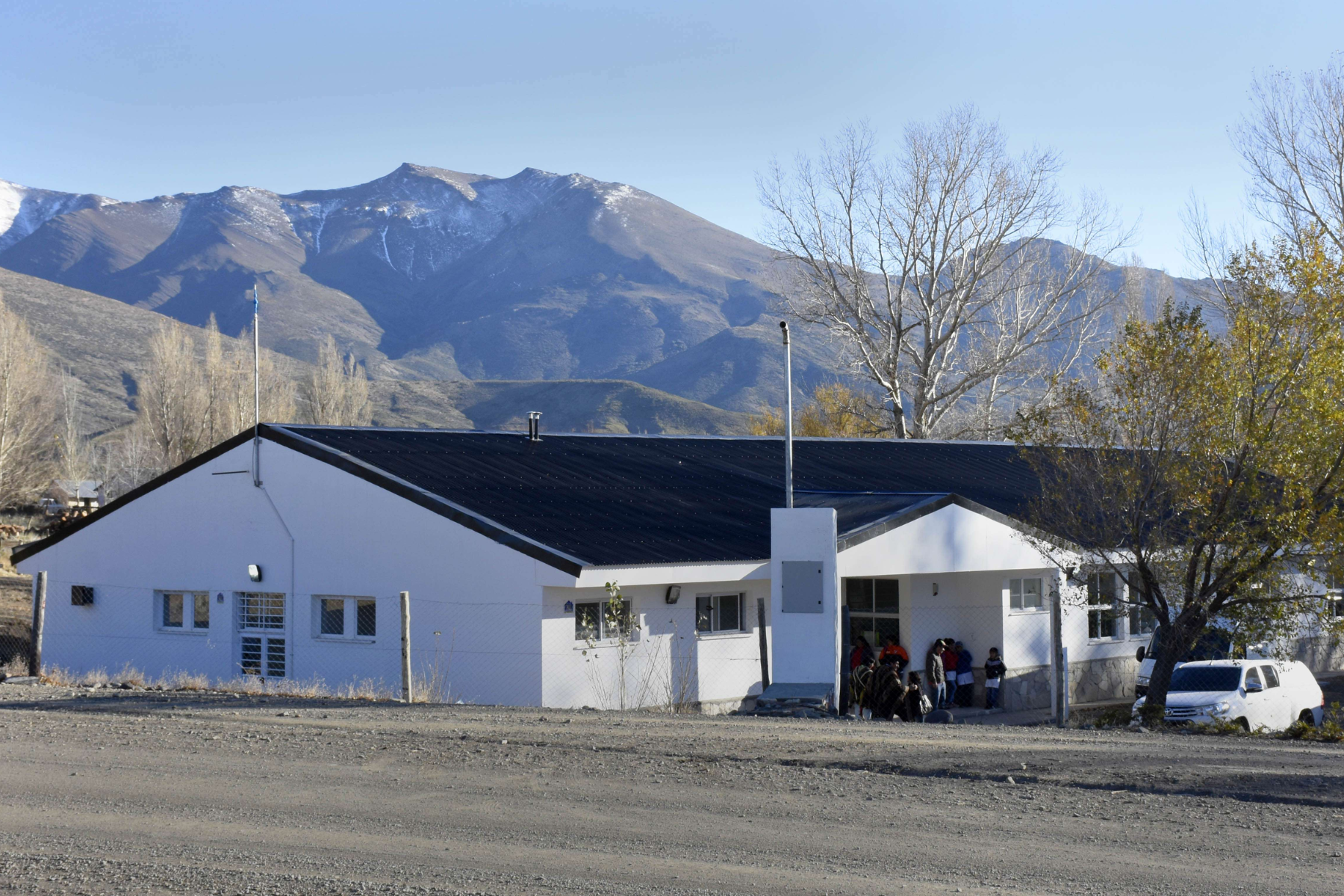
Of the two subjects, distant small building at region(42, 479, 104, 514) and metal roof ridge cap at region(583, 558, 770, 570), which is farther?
distant small building at region(42, 479, 104, 514)

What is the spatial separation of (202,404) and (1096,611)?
46035 mm

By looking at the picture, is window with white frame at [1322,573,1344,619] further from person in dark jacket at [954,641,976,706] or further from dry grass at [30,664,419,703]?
dry grass at [30,664,419,703]

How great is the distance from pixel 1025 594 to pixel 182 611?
587 inches

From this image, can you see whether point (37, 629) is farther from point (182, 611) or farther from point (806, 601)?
point (806, 601)

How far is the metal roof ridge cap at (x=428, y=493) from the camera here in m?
18.1

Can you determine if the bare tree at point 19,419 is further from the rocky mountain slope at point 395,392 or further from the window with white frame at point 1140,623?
the window with white frame at point 1140,623

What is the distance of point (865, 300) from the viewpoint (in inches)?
1780

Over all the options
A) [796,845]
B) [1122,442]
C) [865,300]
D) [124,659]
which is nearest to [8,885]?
[796,845]

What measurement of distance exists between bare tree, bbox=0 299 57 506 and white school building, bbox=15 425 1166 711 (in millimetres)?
33641

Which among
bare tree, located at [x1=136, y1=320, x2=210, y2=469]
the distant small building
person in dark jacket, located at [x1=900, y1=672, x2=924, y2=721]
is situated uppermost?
bare tree, located at [x1=136, y1=320, x2=210, y2=469]

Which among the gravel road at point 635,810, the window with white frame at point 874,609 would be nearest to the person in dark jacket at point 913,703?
the window with white frame at point 874,609

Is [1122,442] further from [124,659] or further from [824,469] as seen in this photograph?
[124,659]

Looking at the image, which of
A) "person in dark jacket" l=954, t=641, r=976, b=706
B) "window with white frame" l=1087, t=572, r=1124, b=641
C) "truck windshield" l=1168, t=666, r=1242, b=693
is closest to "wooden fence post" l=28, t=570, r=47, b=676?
"person in dark jacket" l=954, t=641, r=976, b=706

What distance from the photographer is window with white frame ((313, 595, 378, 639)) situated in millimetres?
20359
